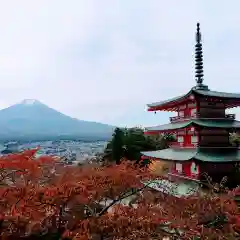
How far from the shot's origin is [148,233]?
7582mm

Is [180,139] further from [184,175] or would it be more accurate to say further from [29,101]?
[29,101]

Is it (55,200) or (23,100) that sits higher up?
(23,100)

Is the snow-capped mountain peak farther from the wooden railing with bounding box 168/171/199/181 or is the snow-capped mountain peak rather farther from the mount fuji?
the wooden railing with bounding box 168/171/199/181

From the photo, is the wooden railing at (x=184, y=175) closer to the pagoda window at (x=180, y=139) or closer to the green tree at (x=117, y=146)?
the pagoda window at (x=180, y=139)

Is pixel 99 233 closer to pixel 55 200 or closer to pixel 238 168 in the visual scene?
pixel 55 200

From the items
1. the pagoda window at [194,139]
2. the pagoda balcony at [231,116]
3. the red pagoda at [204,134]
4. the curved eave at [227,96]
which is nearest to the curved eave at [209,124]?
the red pagoda at [204,134]

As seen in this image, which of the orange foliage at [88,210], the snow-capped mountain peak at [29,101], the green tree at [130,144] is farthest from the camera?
the snow-capped mountain peak at [29,101]

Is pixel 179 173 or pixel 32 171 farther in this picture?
pixel 179 173

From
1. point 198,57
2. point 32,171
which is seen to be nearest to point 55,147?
point 198,57

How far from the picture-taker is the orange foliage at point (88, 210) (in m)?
7.71

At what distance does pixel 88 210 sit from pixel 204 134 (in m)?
10.6

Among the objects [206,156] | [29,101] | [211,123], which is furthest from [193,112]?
[29,101]

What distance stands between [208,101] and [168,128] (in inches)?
119

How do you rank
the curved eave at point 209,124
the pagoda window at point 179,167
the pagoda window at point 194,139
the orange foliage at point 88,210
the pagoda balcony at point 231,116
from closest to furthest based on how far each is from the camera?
the orange foliage at point 88,210, the curved eave at point 209,124, the pagoda window at point 194,139, the pagoda balcony at point 231,116, the pagoda window at point 179,167
